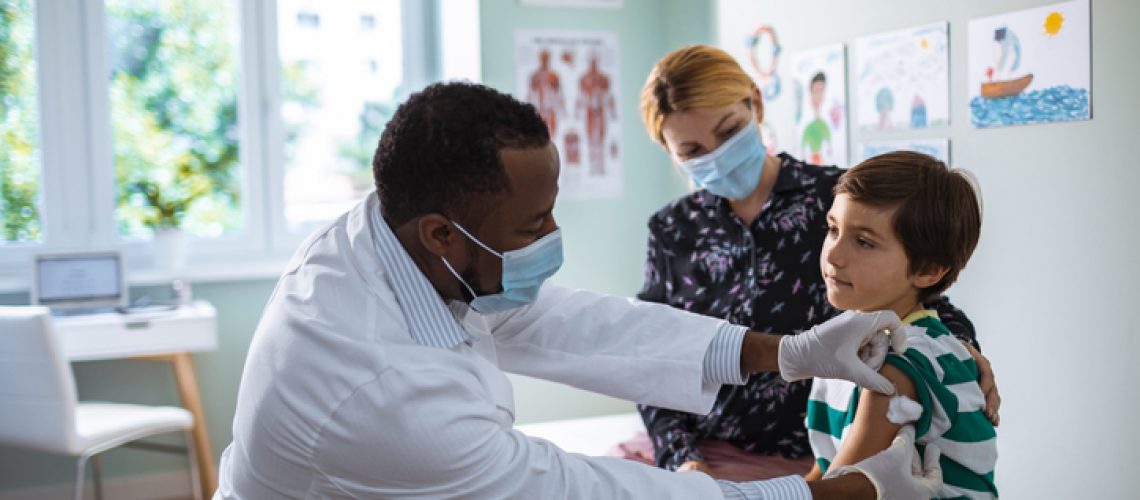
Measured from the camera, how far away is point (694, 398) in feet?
4.74

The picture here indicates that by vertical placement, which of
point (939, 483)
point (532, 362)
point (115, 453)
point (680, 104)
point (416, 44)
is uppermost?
point (416, 44)

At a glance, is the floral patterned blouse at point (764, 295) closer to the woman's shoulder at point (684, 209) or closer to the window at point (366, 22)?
the woman's shoulder at point (684, 209)

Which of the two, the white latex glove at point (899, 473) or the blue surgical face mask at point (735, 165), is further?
the blue surgical face mask at point (735, 165)

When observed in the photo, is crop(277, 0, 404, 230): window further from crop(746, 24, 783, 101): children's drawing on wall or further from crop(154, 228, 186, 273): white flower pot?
→ crop(746, 24, 783, 101): children's drawing on wall

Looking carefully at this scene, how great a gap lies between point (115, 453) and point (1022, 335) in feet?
9.79

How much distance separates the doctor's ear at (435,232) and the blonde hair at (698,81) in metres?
0.78

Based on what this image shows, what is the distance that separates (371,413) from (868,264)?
0.75m

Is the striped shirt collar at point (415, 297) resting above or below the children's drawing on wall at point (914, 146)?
below

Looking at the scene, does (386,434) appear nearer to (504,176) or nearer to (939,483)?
(504,176)

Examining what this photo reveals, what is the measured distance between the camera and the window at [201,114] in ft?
11.8

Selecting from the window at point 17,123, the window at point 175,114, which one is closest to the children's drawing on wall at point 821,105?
the window at point 175,114

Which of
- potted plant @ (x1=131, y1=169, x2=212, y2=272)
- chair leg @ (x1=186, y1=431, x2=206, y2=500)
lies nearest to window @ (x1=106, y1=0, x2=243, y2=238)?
potted plant @ (x1=131, y1=169, x2=212, y2=272)

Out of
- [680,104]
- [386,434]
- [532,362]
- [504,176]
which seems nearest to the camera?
[386,434]

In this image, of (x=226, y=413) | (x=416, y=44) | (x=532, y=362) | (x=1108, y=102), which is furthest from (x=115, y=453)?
(x=1108, y=102)
